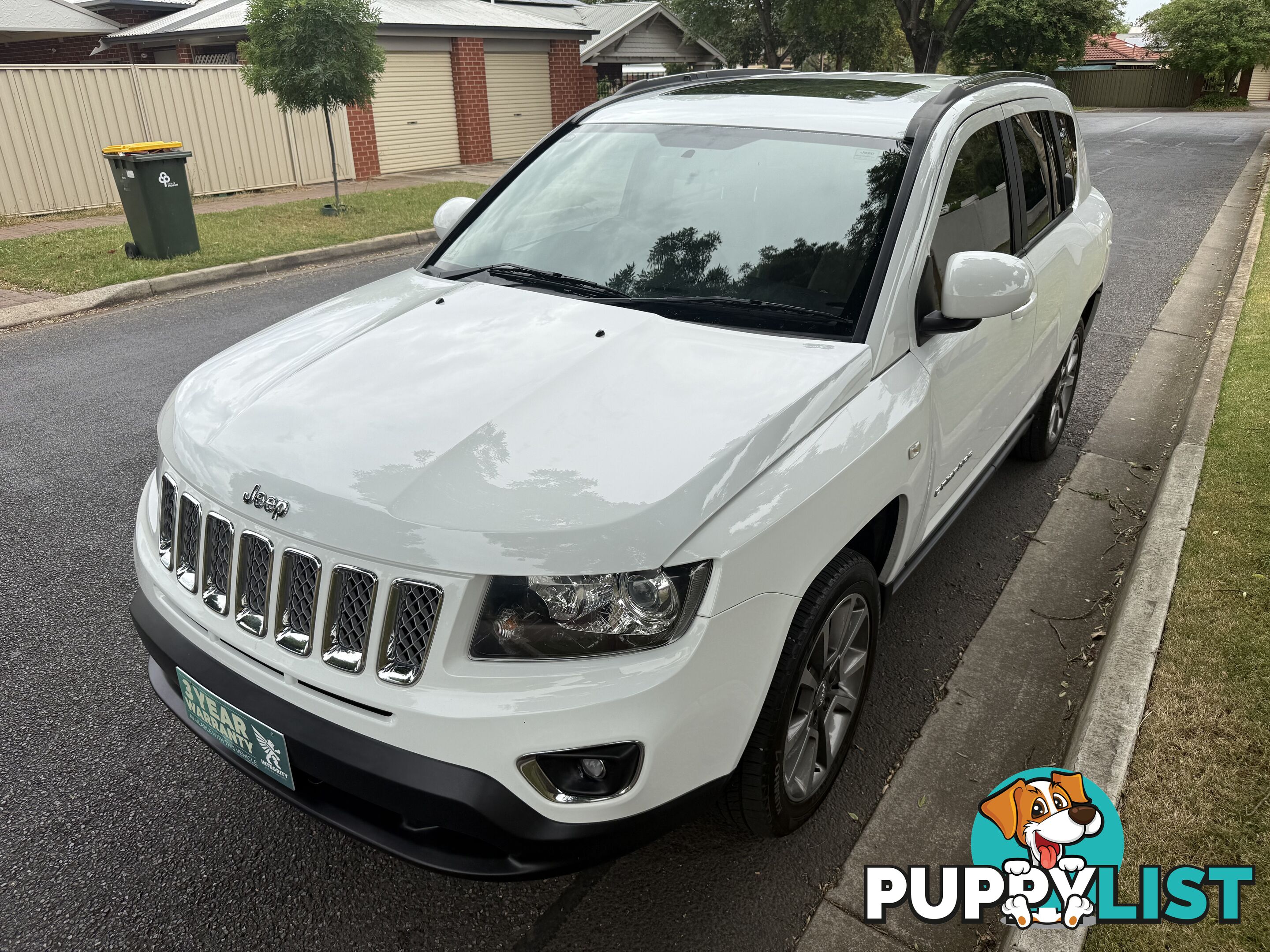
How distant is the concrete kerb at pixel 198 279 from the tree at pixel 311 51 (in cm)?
220

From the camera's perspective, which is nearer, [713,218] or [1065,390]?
[713,218]

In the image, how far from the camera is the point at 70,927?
2441 millimetres

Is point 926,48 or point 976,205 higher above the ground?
point 976,205

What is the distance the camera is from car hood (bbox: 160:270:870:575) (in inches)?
79.2

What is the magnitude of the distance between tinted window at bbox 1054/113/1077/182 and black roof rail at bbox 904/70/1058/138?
75 centimetres

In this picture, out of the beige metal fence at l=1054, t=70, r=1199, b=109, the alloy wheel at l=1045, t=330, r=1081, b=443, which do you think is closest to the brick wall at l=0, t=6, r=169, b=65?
the alloy wheel at l=1045, t=330, r=1081, b=443

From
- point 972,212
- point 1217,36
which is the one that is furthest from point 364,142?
point 1217,36

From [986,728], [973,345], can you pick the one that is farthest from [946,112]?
[986,728]

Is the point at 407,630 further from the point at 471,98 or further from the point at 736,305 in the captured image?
the point at 471,98

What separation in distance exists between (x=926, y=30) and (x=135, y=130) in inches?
1014

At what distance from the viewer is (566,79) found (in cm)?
2452

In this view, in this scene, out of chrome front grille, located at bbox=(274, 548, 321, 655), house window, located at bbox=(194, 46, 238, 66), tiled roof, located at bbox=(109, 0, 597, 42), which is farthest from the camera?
house window, located at bbox=(194, 46, 238, 66)

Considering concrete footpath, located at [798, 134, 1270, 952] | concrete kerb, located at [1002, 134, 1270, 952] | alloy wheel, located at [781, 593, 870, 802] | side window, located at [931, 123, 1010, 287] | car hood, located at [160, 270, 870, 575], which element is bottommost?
concrete footpath, located at [798, 134, 1270, 952]

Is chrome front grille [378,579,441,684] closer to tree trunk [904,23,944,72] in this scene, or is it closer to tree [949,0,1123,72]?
tree trunk [904,23,944,72]
